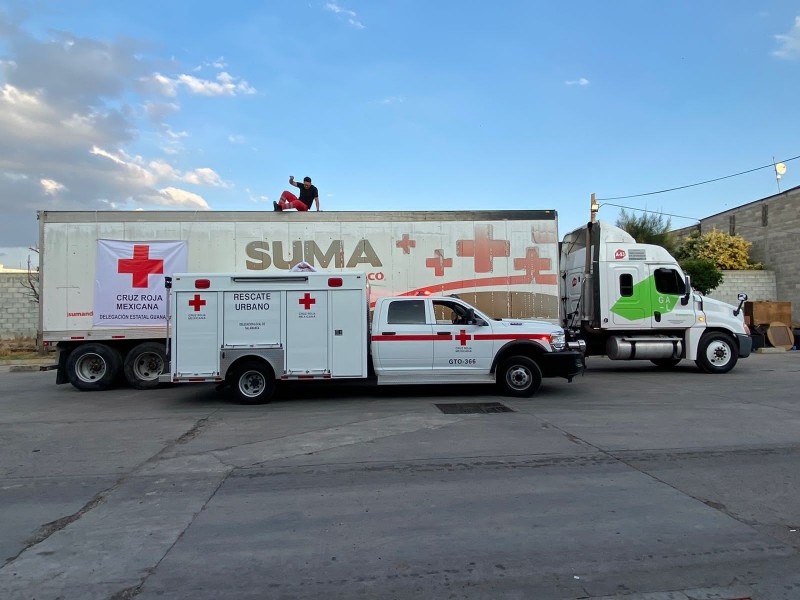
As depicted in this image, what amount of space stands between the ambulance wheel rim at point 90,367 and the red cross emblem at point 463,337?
294 inches

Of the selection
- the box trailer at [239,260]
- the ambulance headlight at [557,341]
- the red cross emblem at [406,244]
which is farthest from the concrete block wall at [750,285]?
the red cross emblem at [406,244]

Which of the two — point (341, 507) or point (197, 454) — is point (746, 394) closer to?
point (341, 507)

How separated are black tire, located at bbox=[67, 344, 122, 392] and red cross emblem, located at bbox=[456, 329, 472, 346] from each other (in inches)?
285

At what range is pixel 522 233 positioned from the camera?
12.3 metres

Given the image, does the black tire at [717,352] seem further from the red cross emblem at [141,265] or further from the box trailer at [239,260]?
the red cross emblem at [141,265]

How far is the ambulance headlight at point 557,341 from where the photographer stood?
34.1ft

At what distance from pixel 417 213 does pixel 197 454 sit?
23.4 feet

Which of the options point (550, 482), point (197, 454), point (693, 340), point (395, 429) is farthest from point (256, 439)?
point (693, 340)

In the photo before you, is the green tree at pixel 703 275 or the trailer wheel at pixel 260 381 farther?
the green tree at pixel 703 275

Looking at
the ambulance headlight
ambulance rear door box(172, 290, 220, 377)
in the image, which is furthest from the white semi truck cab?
ambulance rear door box(172, 290, 220, 377)

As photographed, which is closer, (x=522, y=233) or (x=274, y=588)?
(x=274, y=588)

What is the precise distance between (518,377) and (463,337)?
50.9 inches

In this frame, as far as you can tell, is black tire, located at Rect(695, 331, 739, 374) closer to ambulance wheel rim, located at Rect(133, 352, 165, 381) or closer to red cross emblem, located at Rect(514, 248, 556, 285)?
red cross emblem, located at Rect(514, 248, 556, 285)

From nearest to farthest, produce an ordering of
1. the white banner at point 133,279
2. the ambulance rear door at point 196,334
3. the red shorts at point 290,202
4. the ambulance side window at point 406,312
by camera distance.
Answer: the ambulance rear door at point 196,334 < the ambulance side window at point 406,312 < the white banner at point 133,279 < the red shorts at point 290,202
